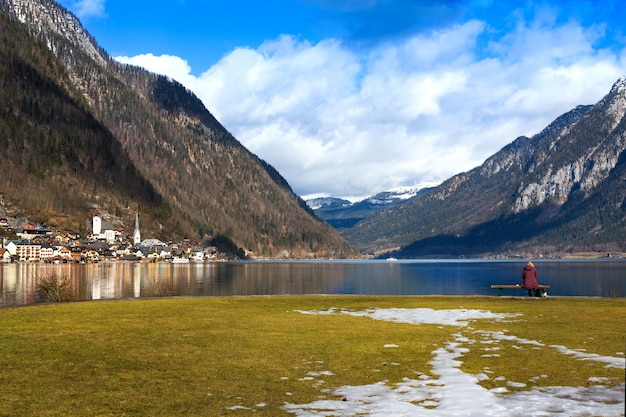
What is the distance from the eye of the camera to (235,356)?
22266mm

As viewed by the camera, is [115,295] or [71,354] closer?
[71,354]

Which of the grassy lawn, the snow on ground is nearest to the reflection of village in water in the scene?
the grassy lawn

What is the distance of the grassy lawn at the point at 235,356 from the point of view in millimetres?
16172

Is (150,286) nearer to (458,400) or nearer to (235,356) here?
(235,356)

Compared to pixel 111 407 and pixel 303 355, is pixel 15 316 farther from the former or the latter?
pixel 111 407

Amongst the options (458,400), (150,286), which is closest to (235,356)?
(458,400)

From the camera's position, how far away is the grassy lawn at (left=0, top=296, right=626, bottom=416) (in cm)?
1617

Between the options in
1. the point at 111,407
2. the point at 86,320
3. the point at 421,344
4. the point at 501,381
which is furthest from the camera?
the point at 86,320

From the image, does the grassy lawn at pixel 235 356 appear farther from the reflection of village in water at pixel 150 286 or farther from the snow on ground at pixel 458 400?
the reflection of village in water at pixel 150 286

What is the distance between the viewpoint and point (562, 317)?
115 ft

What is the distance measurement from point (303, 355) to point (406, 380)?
543 cm

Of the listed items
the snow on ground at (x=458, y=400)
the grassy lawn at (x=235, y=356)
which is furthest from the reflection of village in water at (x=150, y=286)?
the snow on ground at (x=458, y=400)

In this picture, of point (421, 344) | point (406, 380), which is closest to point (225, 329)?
point (421, 344)

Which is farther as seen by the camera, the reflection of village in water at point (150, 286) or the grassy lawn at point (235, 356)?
the reflection of village in water at point (150, 286)
